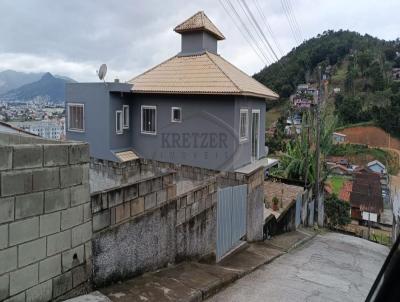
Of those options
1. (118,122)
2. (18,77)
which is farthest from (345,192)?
(18,77)

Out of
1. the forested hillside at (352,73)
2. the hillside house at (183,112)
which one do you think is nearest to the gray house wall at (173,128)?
the hillside house at (183,112)

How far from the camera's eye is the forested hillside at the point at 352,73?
55656 mm

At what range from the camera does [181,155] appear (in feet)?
40.7

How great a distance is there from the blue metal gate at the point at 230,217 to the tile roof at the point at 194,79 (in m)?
3.78

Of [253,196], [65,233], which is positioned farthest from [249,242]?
[65,233]

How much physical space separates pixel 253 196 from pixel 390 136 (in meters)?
64.5

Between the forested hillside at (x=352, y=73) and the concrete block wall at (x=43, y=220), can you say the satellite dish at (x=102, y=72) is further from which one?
the forested hillside at (x=352, y=73)

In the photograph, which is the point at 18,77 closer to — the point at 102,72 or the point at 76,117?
the point at 76,117

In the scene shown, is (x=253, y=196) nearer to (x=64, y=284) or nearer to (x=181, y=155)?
(x=181, y=155)

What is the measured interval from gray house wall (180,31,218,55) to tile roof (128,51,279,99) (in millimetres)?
325

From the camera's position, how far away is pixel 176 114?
12375 mm

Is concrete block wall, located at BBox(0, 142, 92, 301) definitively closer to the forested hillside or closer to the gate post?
the gate post

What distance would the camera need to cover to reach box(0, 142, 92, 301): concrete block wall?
315 centimetres

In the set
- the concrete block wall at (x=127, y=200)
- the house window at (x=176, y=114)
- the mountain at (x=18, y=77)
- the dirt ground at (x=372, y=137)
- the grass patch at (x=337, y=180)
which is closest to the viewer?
the concrete block wall at (x=127, y=200)
